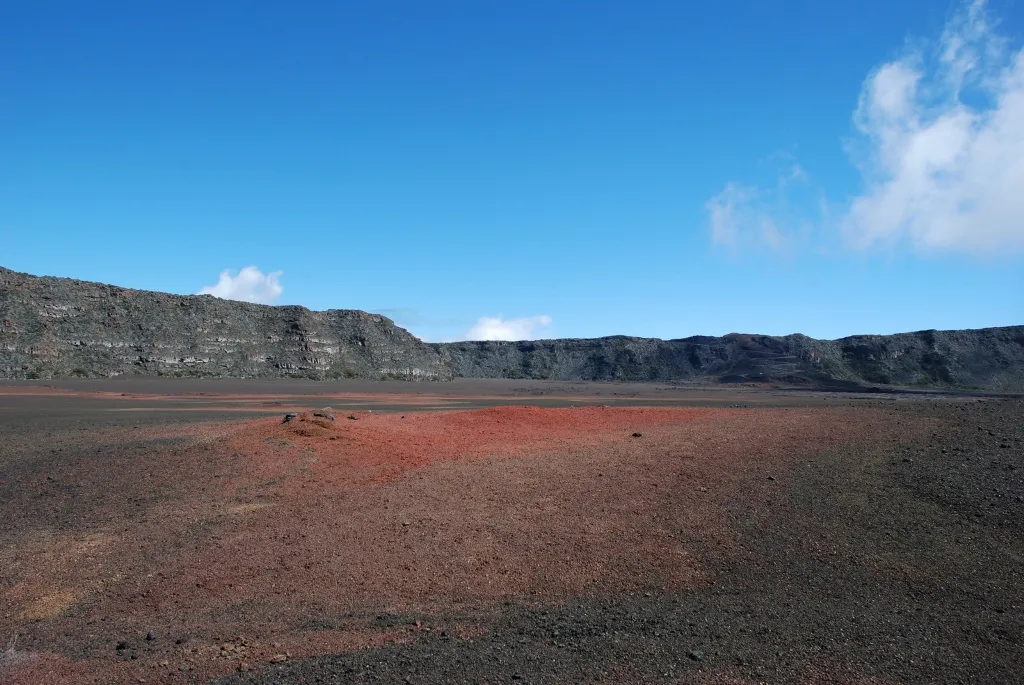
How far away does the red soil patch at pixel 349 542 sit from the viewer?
7.39 meters

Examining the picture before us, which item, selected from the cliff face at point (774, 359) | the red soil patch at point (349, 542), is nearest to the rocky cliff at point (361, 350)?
the cliff face at point (774, 359)

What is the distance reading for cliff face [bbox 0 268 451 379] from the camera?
219 feet

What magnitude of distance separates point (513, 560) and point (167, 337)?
77265 mm

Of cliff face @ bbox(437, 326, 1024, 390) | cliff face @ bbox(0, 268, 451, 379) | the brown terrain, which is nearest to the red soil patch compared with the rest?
the brown terrain

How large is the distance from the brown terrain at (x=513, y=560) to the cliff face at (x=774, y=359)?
8652cm

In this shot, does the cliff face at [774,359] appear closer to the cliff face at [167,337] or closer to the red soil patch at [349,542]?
the cliff face at [167,337]

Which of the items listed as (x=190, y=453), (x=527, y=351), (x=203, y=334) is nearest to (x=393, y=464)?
(x=190, y=453)

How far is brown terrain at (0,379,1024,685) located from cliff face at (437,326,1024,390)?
3406 inches

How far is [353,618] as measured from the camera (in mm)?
7570

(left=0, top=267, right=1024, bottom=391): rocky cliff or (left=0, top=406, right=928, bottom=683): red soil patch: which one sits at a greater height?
(left=0, top=267, right=1024, bottom=391): rocky cliff

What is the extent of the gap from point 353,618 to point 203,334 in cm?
8122

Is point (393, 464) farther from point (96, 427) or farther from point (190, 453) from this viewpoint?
point (96, 427)

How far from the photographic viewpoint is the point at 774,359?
121875mm

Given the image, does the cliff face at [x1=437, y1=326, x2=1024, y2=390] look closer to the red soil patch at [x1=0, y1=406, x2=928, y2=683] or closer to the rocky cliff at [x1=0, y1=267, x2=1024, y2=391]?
the rocky cliff at [x1=0, y1=267, x2=1024, y2=391]
